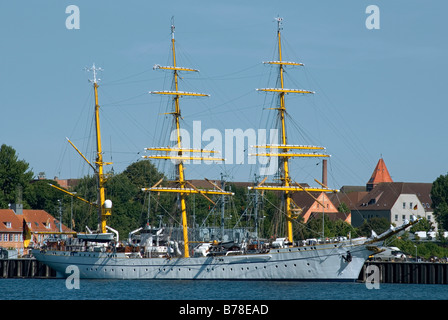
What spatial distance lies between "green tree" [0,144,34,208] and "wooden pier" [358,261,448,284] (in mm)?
63550

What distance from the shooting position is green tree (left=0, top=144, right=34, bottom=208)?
12382cm

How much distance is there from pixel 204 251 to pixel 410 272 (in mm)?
18232

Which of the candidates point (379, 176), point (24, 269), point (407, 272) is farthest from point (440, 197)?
point (24, 269)

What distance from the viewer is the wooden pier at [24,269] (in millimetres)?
87750

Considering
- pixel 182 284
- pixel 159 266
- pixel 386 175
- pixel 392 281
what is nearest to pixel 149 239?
pixel 159 266

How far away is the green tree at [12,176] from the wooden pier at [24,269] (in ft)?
115

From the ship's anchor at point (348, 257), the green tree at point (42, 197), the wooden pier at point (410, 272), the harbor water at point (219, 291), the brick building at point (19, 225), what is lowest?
the harbor water at point (219, 291)

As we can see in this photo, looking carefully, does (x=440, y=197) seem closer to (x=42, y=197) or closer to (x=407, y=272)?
(x=407, y=272)

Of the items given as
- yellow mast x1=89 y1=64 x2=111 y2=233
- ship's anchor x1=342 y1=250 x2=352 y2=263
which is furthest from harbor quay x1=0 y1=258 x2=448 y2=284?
yellow mast x1=89 y1=64 x2=111 y2=233

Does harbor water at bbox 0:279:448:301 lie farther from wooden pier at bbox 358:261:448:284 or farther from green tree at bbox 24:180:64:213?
green tree at bbox 24:180:64:213

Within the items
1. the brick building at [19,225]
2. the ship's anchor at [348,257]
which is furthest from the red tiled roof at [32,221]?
the ship's anchor at [348,257]

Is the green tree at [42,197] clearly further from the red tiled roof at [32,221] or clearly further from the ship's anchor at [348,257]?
the ship's anchor at [348,257]

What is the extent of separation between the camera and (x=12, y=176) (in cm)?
12575
